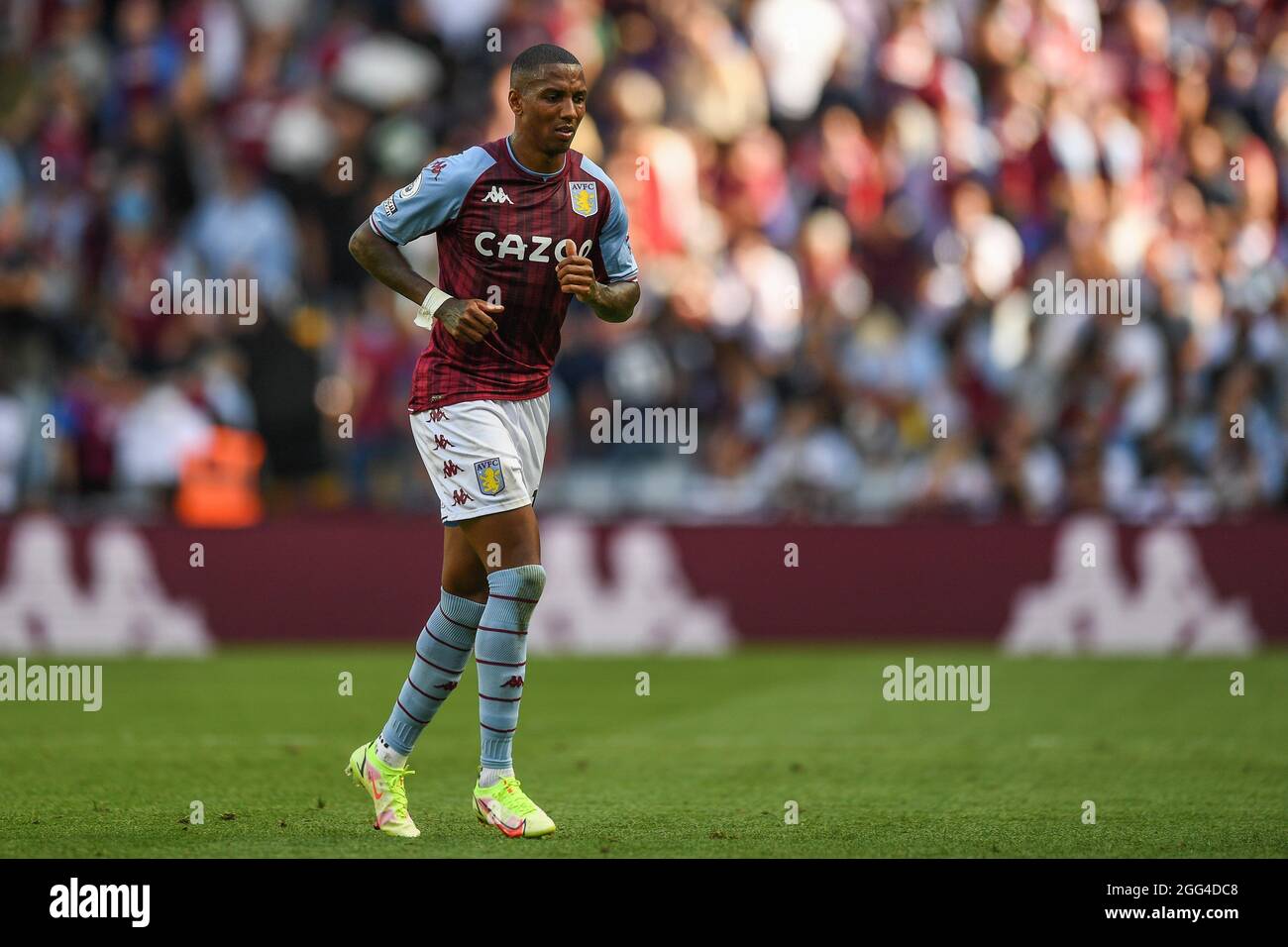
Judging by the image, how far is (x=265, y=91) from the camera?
1927 centimetres

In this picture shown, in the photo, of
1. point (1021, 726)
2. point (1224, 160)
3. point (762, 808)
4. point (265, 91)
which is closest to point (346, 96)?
point (265, 91)

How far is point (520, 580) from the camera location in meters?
7.84

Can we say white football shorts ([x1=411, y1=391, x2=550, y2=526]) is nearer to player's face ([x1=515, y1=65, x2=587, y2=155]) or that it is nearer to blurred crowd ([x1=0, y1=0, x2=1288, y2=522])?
player's face ([x1=515, y1=65, x2=587, y2=155])

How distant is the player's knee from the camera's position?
7832 mm

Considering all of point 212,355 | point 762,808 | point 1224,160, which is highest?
point 1224,160

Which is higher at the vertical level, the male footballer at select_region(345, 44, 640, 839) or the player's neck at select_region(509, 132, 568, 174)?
the player's neck at select_region(509, 132, 568, 174)

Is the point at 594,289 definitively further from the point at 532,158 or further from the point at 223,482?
the point at 223,482

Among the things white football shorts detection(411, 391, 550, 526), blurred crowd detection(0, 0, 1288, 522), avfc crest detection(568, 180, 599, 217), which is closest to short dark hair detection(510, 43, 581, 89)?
avfc crest detection(568, 180, 599, 217)

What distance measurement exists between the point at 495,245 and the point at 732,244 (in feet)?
33.6

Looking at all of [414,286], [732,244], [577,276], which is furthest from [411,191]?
[732,244]

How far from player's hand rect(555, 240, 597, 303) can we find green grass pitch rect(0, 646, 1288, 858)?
2050mm
